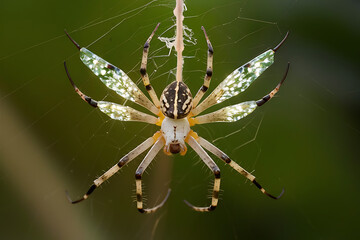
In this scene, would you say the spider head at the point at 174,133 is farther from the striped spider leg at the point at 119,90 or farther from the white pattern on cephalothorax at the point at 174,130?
the striped spider leg at the point at 119,90

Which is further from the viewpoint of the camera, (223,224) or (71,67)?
(223,224)

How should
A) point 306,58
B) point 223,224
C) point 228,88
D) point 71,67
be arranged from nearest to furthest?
point 228,88 < point 71,67 < point 306,58 < point 223,224

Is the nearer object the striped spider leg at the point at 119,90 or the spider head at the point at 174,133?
the striped spider leg at the point at 119,90

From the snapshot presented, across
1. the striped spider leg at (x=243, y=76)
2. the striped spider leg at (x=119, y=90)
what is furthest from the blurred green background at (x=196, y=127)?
the striped spider leg at (x=243, y=76)

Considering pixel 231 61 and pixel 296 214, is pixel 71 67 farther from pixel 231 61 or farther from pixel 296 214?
pixel 296 214

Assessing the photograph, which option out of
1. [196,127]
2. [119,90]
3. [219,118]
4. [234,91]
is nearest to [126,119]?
[119,90]

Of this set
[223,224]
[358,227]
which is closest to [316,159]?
[358,227]
